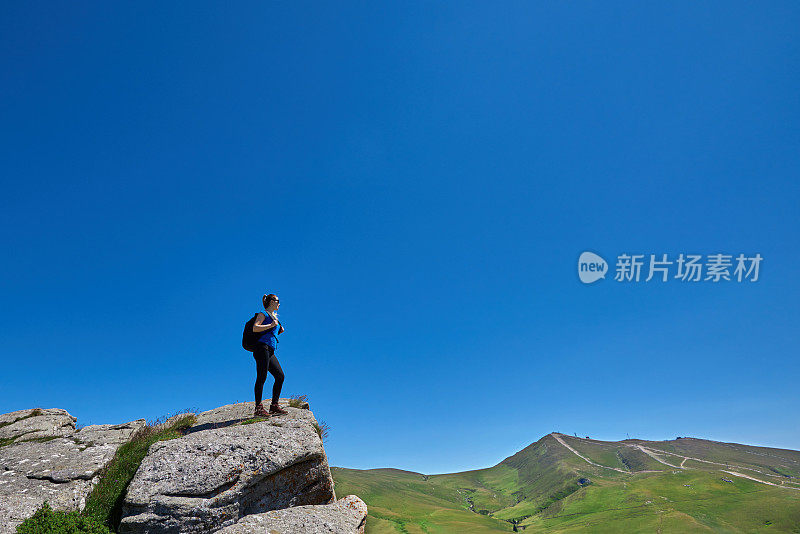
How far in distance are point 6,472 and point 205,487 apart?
6.51 m

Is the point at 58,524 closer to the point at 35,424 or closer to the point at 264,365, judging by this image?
the point at 264,365

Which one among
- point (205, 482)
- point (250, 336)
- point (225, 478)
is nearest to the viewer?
point (205, 482)

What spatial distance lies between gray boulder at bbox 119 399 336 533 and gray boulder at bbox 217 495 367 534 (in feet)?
1.57

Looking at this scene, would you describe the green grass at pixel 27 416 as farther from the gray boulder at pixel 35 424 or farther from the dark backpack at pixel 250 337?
the dark backpack at pixel 250 337

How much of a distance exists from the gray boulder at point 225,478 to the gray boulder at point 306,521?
0.48m

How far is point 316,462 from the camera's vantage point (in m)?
13.3

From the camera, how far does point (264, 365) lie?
47.3ft

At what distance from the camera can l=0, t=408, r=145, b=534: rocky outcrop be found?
10492mm

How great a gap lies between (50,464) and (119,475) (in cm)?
229

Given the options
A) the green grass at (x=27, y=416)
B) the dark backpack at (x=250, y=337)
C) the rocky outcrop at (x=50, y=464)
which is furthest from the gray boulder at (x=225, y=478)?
the green grass at (x=27, y=416)

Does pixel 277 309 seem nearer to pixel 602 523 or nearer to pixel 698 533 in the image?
pixel 698 533

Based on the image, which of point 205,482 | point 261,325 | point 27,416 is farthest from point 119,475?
point 27,416

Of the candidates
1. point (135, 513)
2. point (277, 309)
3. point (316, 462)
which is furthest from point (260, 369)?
point (135, 513)

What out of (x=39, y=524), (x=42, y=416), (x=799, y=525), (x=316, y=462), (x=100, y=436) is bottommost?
(x=799, y=525)
